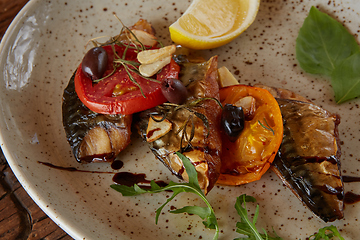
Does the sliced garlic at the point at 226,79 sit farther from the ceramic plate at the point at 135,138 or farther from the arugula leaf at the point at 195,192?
the arugula leaf at the point at 195,192

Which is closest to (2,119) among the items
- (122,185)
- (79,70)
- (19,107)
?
(19,107)

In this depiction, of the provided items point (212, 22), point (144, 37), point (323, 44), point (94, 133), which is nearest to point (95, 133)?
point (94, 133)

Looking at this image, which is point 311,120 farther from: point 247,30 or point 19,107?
point 19,107

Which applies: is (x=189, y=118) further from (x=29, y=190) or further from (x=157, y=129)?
(x=29, y=190)

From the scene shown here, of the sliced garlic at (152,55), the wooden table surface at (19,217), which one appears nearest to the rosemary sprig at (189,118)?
the sliced garlic at (152,55)

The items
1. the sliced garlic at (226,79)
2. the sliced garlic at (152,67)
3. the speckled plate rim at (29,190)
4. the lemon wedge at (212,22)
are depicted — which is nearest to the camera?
the speckled plate rim at (29,190)

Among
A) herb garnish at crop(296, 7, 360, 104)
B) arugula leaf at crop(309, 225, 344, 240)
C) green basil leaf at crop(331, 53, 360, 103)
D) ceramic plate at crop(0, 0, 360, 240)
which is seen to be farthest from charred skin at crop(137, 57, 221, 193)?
green basil leaf at crop(331, 53, 360, 103)
